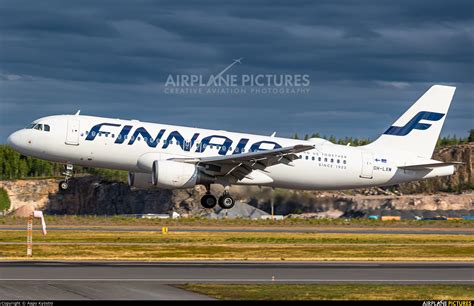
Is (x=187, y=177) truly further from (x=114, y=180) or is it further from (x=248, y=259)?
(x=114, y=180)

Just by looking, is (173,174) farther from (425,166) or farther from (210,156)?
(425,166)

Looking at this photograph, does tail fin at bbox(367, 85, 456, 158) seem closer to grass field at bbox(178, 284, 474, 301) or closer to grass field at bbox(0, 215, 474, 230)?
grass field at bbox(0, 215, 474, 230)

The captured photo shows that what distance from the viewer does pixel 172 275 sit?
2911 cm

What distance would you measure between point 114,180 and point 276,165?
4391 cm

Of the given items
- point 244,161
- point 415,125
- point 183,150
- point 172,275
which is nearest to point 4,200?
point 183,150

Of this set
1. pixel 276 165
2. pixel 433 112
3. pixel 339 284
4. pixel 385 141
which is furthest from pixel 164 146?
pixel 339 284

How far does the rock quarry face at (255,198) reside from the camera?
208 ft

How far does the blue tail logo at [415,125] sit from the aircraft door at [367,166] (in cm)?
367

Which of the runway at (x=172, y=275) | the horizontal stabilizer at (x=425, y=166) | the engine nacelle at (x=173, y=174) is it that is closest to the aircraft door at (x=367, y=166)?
the horizontal stabilizer at (x=425, y=166)

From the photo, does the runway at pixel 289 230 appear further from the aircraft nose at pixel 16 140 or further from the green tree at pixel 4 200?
the green tree at pixel 4 200

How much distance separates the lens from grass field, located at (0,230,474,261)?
126 ft

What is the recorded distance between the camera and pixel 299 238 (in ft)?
168

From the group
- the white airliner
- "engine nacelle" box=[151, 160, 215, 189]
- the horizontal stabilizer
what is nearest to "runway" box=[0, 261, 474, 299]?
the white airliner

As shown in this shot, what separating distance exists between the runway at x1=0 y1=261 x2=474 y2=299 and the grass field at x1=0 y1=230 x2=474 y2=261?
3734mm
